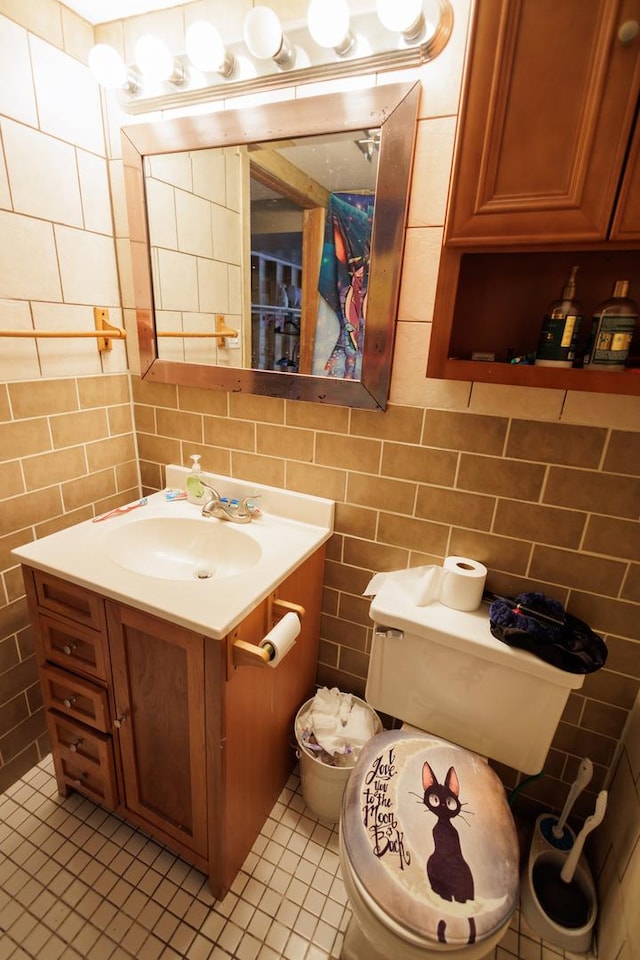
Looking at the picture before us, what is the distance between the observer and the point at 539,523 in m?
1.09

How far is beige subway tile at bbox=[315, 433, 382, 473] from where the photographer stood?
1.22m

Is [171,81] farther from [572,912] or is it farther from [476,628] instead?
[572,912]

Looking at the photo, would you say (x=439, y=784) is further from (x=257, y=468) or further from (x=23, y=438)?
(x=23, y=438)

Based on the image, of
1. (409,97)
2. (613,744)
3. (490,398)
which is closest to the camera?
(409,97)

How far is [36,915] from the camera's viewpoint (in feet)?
3.51

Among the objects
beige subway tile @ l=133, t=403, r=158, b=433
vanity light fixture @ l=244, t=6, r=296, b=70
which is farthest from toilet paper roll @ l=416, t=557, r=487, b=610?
vanity light fixture @ l=244, t=6, r=296, b=70

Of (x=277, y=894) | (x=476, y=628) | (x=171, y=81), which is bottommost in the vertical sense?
(x=277, y=894)

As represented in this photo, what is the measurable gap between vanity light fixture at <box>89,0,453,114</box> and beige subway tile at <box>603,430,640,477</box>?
93cm

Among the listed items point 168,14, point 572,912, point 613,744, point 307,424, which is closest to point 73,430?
point 307,424

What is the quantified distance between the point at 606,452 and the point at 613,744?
0.82m

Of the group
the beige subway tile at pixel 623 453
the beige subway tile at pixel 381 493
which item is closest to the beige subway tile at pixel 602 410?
the beige subway tile at pixel 623 453

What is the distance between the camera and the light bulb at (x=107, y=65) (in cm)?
110

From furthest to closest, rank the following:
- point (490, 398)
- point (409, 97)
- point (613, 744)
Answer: point (613, 744), point (490, 398), point (409, 97)

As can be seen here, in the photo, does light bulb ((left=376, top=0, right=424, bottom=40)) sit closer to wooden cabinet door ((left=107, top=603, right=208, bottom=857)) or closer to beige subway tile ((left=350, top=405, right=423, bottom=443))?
beige subway tile ((left=350, top=405, right=423, bottom=443))
